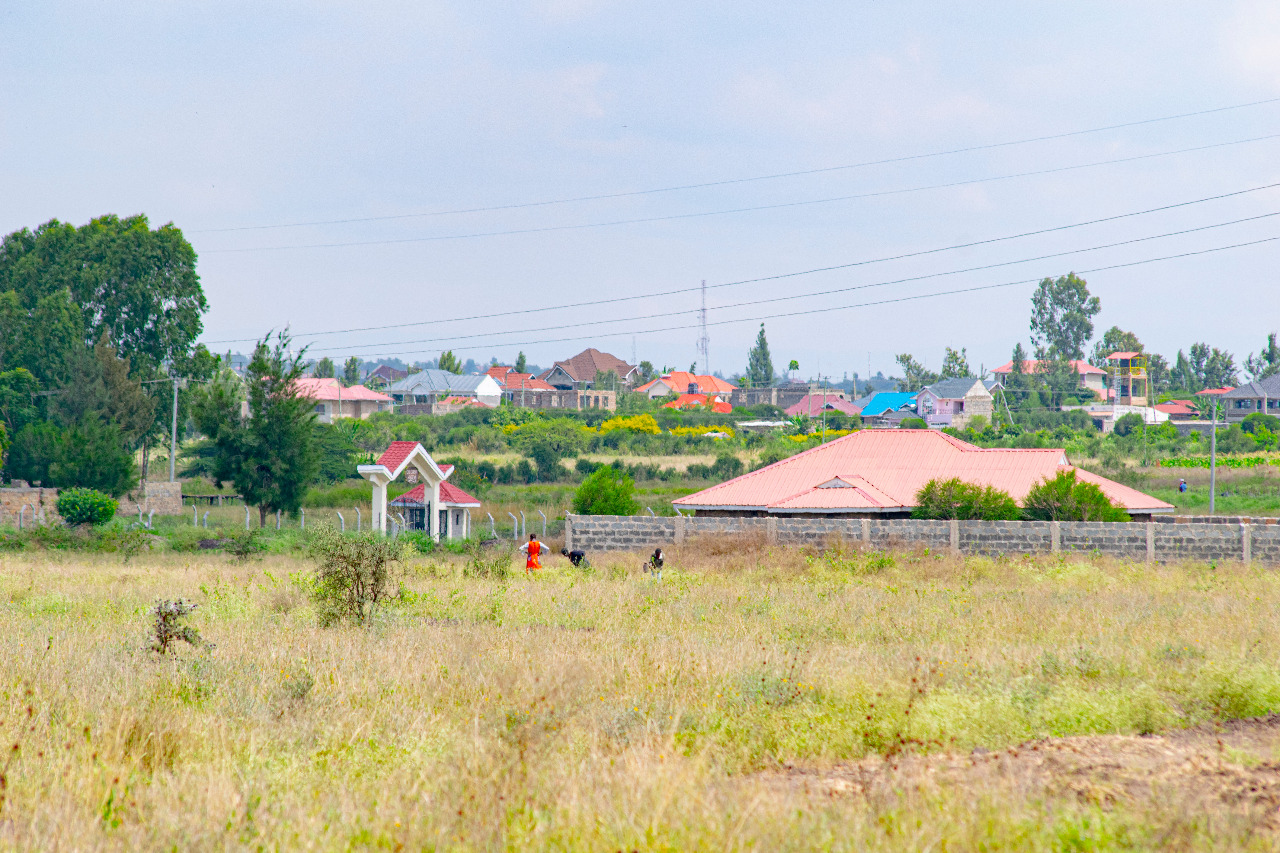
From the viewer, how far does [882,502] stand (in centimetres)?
2830

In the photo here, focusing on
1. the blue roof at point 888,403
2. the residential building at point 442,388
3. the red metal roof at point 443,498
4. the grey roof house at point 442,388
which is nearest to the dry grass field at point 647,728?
the red metal roof at point 443,498

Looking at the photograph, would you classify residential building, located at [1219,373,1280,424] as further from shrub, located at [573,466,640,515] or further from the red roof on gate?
the red roof on gate

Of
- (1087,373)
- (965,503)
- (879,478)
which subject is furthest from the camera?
(1087,373)

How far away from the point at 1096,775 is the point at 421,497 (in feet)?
98.1

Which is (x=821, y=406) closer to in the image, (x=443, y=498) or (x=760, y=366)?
(x=760, y=366)

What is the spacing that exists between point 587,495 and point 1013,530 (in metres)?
12.8

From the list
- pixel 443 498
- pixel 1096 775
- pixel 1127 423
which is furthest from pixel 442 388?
pixel 1096 775

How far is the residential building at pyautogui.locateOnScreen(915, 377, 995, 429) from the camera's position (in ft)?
339

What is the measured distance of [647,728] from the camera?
25.4 feet

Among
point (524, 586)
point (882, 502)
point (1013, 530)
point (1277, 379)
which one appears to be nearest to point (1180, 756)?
point (524, 586)

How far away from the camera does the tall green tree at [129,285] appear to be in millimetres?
54562

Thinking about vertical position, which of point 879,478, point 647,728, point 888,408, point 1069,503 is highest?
point 888,408

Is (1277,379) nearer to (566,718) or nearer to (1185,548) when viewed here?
(1185,548)

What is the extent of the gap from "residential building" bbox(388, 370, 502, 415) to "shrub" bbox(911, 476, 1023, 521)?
93.2 meters
